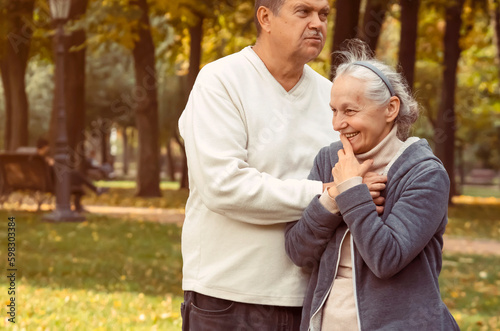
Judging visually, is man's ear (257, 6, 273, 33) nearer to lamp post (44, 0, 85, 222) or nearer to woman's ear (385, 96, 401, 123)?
woman's ear (385, 96, 401, 123)

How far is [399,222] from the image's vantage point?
2.44 meters

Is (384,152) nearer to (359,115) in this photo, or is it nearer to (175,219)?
(359,115)

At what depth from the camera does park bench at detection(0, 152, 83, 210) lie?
1449 cm

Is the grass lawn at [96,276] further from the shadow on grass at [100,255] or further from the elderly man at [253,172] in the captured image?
the elderly man at [253,172]

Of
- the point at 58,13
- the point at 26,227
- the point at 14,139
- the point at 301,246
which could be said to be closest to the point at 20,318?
the point at 301,246

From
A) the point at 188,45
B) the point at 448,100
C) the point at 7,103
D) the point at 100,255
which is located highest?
the point at 188,45

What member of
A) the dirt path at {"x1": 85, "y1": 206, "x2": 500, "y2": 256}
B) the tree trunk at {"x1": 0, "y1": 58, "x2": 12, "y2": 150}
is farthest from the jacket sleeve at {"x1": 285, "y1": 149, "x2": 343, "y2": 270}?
the tree trunk at {"x1": 0, "y1": 58, "x2": 12, "y2": 150}

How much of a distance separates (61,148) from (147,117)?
22.6 feet

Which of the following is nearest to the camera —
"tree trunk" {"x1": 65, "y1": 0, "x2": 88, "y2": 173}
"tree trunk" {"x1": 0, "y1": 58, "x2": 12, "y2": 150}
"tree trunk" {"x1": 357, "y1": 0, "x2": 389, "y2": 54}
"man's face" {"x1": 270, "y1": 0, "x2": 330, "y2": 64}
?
"man's face" {"x1": 270, "y1": 0, "x2": 330, "y2": 64}

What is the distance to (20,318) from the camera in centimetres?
630

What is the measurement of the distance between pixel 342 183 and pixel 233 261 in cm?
54

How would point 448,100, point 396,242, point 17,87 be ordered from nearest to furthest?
point 396,242
point 448,100
point 17,87

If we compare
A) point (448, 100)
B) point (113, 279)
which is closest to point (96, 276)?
point (113, 279)

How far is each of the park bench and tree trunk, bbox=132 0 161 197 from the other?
5.98 metres
